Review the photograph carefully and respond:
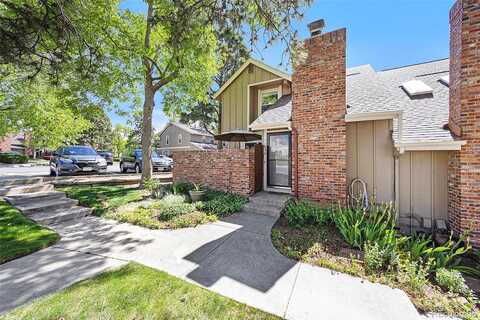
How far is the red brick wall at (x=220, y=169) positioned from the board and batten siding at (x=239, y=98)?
2757 mm

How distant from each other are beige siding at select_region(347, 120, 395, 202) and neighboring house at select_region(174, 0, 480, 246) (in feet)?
0.08

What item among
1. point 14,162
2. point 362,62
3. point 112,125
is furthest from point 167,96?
point 112,125

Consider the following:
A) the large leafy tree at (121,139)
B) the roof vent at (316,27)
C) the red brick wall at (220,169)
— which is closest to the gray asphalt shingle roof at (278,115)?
the red brick wall at (220,169)

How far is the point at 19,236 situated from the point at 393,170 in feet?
28.2

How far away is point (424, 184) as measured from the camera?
16.9ft

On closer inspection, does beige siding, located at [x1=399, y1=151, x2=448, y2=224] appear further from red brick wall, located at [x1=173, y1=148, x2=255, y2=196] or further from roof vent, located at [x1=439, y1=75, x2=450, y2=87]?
red brick wall, located at [x1=173, y1=148, x2=255, y2=196]

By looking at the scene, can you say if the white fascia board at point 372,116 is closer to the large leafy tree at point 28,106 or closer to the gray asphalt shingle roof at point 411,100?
the gray asphalt shingle roof at point 411,100

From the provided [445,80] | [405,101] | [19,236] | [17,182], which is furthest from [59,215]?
[445,80]

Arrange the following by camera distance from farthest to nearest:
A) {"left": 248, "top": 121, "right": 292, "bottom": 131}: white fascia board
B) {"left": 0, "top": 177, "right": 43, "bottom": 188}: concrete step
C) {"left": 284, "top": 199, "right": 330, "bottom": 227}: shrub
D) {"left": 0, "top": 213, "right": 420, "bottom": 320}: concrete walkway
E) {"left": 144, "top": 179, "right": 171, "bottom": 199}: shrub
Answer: {"left": 144, "top": 179, "right": 171, "bottom": 199}: shrub, {"left": 0, "top": 177, "right": 43, "bottom": 188}: concrete step, {"left": 248, "top": 121, "right": 292, "bottom": 131}: white fascia board, {"left": 284, "top": 199, "right": 330, "bottom": 227}: shrub, {"left": 0, "top": 213, "right": 420, "bottom": 320}: concrete walkway

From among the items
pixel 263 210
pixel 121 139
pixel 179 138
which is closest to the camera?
Result: pixel 263 210

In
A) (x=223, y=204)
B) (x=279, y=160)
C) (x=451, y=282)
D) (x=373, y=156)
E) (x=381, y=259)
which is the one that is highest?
(x=373, y=156)

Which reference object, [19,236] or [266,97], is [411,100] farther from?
[19,236]

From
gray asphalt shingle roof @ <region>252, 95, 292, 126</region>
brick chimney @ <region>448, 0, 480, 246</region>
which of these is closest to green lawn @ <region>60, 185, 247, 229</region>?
gray asphalt shingle roof @ <region>252, 95, 292, 126</region>

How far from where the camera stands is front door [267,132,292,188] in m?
7.34
